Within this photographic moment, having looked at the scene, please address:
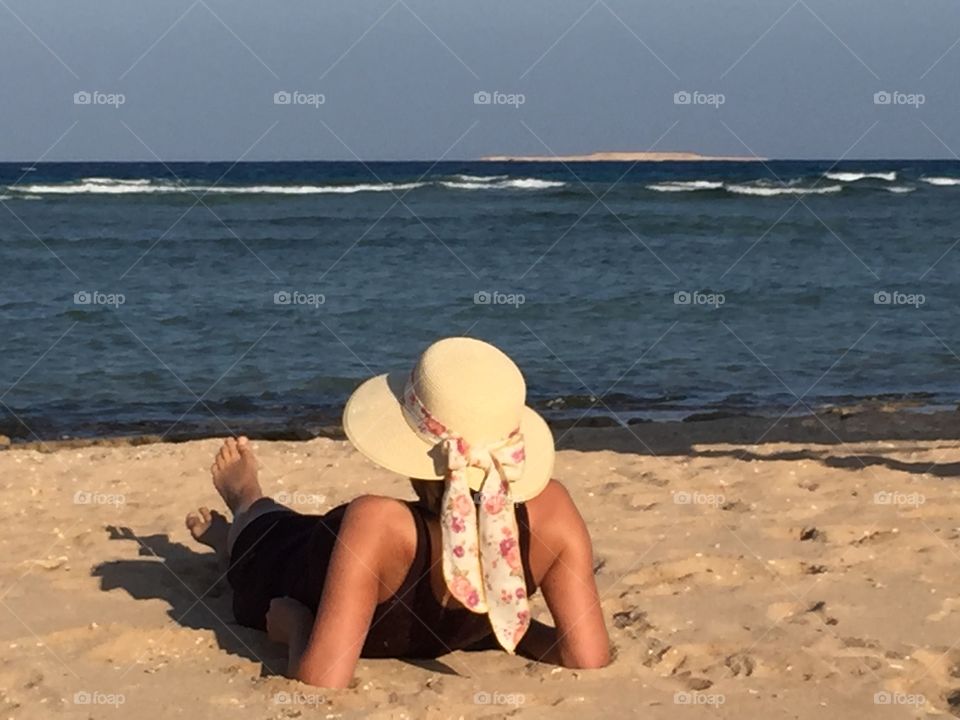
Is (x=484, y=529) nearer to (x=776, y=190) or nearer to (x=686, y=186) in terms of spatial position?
(x=686, y=186)

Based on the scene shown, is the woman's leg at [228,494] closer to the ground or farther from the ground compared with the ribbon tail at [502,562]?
farther from the ground

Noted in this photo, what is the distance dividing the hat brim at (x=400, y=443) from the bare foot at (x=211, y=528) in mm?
1245

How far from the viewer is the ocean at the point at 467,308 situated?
9906mm

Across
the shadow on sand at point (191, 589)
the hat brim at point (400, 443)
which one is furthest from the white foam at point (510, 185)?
the hat brim at point (400, 443)

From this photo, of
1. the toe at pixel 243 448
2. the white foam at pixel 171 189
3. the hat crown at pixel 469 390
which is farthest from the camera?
the white foam at pixel 171 189

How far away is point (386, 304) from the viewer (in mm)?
14664

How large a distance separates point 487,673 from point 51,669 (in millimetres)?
1174

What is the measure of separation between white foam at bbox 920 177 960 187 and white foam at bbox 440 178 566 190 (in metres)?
10.4

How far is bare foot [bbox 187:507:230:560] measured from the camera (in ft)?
14.6

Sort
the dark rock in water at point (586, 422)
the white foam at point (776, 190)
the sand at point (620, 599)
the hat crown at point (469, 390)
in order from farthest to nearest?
1. the white foam at point (776, 190)
2. the dark rock in water at point (586, 422)
3. the sand at point (620, 599)
4. the hat crown at point (469, 390)

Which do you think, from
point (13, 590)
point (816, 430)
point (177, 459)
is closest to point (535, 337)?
point (816, 430)

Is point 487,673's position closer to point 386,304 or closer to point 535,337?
point 535,337

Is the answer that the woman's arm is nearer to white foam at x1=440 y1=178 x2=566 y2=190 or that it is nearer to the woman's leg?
the woman's leg

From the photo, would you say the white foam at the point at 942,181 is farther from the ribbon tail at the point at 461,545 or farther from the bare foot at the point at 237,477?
the ribbon tail at the point at 461,545
